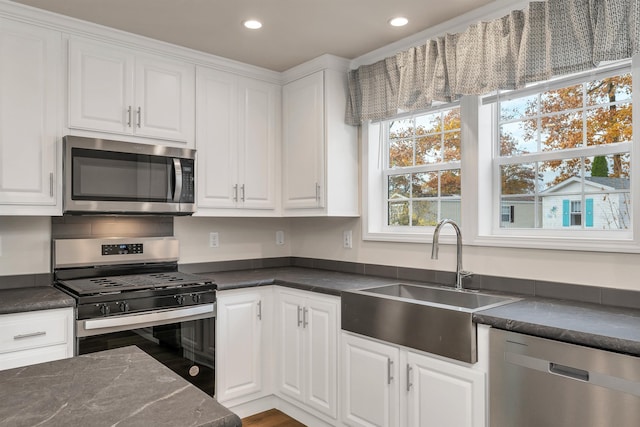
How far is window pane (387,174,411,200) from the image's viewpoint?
3100 millimetres

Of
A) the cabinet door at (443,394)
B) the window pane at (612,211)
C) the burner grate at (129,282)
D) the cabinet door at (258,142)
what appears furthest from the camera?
the cabinet door at (258,142)

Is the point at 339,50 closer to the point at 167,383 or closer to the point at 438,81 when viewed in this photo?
the point at 438,81

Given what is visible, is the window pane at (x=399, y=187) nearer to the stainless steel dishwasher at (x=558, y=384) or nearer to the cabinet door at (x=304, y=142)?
the cabinet door at (x=304, y=142)

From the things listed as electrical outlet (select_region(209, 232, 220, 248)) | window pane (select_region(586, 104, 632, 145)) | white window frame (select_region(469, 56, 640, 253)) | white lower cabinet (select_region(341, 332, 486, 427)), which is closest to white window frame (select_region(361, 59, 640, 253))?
white window frame (select_region(469, 56, 640, 253))

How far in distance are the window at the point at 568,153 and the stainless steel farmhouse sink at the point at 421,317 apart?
0.51 metres

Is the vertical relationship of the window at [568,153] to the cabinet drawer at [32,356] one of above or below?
above

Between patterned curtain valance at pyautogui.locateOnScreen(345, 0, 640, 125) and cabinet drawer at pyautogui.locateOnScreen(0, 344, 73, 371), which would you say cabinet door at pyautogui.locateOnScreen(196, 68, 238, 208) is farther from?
cabinet drawer at pyautogui.locateOnScreen(0, 344, 73, 371)

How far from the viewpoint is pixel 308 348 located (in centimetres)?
274

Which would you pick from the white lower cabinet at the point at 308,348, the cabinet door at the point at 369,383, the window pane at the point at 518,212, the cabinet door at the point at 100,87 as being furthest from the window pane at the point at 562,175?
the cabinet door at the point at 100,87

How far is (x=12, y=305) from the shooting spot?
208cm

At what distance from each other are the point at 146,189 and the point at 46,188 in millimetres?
520

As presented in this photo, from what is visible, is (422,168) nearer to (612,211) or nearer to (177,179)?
(612,211)

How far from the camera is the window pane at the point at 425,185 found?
9.58 ft

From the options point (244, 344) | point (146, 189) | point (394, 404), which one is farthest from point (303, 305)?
point (146, 189)
